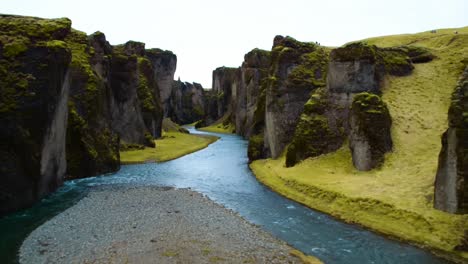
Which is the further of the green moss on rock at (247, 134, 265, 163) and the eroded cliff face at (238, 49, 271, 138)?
the eroded cliff face at (238, 49, 271, 138)

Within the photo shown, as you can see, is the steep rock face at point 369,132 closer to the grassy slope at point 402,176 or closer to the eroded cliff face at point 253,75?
the grassy slope at point 402,176

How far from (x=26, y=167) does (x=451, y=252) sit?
36.3 metres

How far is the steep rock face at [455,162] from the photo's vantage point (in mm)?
27688

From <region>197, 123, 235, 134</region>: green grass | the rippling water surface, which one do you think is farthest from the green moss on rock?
<region>197, 123, 235, 134</region>: green grass

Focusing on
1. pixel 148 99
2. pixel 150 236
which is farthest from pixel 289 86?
pixel 148 99

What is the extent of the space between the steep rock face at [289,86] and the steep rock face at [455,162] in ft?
108

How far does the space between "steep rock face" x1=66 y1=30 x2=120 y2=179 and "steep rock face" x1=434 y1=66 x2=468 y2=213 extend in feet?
142

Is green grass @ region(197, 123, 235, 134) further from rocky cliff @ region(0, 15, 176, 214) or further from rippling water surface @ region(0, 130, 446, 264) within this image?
rippling water surface @ region(0, 130, 446, 264)

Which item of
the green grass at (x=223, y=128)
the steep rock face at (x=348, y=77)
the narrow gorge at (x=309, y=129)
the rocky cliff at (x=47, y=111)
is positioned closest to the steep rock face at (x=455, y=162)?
the narrow gorge at (x=309, y=129)

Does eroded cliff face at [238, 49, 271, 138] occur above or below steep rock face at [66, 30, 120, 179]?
above

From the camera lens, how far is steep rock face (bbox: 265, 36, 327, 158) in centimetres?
6253

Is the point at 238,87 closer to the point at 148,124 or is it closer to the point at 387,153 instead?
the point at 148,124

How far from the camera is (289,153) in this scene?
54.6 m

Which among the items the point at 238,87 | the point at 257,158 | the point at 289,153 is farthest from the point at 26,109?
the point at 238,87
